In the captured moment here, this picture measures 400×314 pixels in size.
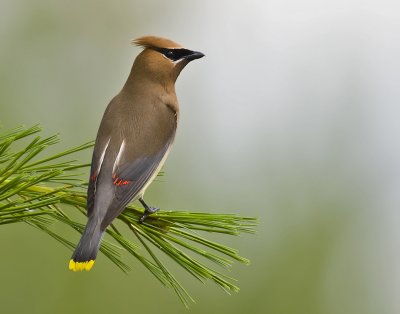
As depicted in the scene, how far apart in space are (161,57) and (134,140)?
0.60m

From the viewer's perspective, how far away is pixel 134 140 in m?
3.61

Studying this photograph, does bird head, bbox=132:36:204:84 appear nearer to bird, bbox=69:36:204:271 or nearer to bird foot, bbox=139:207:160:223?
bird, bbox=69:36:204:271

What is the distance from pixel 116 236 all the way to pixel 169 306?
3.09m

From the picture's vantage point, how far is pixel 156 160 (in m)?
3.62

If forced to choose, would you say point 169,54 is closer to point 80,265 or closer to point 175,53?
point 175,53

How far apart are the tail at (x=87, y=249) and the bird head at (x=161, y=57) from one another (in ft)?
3.91

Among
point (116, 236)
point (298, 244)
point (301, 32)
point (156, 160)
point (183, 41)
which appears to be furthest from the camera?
point (301, 32)

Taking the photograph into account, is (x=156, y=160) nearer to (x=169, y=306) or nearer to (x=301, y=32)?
(x=169, y=306)

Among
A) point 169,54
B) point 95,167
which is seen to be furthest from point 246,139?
point 95,167

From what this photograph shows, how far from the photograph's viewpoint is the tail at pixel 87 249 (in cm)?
290

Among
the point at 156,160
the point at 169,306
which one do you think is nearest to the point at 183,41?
the point at 169,306

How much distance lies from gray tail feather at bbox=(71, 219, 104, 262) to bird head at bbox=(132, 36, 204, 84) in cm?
118

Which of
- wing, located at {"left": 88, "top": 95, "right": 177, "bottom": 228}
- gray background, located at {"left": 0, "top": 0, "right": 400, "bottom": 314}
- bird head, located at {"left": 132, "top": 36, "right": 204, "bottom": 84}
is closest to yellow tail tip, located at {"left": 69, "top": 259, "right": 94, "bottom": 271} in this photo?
wing, located at {"left": 88, "top": 95, "right": 177, "bottom": 228}

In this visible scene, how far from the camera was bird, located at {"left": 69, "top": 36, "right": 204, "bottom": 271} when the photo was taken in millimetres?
3049
